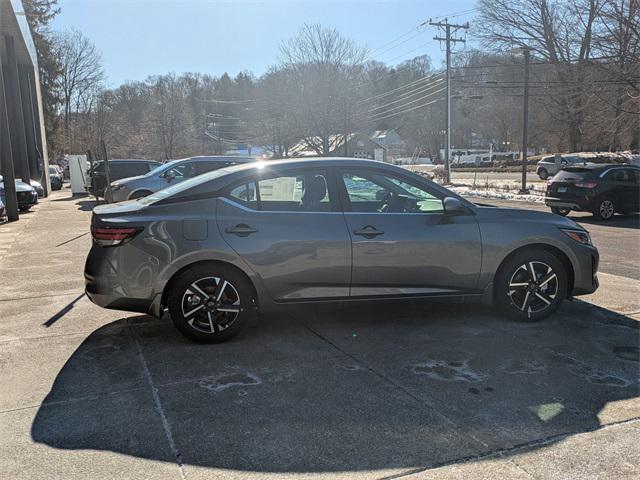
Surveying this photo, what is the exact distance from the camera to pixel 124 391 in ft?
12.1

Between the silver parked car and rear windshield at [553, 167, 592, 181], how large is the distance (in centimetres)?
1117

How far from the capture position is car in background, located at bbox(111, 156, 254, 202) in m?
14.7

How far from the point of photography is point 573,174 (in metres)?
15.4

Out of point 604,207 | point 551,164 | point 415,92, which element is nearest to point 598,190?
point 604,207

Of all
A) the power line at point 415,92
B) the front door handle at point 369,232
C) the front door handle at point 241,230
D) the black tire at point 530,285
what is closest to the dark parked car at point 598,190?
the black tire at point 530,285

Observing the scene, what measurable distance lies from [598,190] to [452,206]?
1212cm

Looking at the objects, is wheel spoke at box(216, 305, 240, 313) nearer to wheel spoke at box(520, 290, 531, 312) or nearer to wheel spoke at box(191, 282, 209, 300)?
wheel spoke at box(191, 282, 209, 300)

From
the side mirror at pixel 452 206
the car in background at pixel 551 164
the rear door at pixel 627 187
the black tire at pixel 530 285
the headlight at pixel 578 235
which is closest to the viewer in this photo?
the side mirror at pixel 452 206

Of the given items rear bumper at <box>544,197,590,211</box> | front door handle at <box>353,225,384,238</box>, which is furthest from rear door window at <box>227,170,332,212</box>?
rear bumper at <box>544,197,590,211</box>

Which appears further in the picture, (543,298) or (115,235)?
(543,298)

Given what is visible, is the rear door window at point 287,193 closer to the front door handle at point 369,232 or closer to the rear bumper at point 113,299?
the front door handle at point 369,232

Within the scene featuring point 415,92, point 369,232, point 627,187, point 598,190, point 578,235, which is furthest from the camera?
point 415,92

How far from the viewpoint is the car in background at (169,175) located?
14711 mm

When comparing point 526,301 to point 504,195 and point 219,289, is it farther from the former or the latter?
point 504,195
